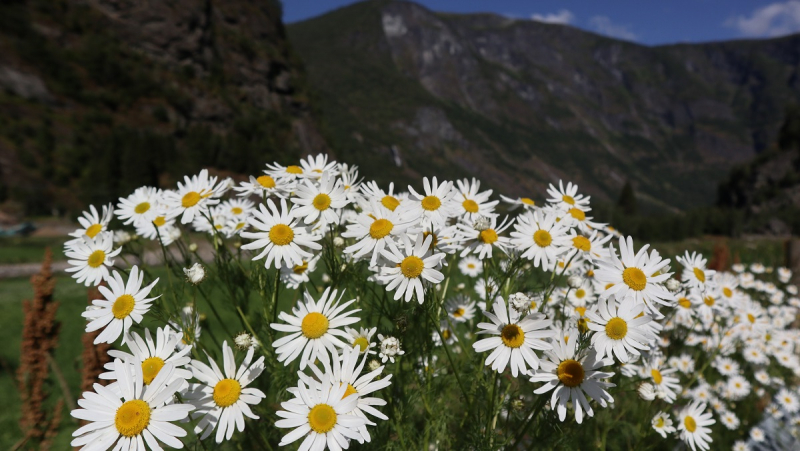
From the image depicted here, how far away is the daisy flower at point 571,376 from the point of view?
1.55m

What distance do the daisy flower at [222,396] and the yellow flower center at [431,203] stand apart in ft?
3.59

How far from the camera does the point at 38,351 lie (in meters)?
3.13

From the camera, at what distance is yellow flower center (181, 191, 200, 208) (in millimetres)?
2174

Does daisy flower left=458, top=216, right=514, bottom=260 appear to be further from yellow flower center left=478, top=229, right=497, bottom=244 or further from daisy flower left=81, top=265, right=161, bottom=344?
daisy flower left=81, top=265, right=161, bottom=344

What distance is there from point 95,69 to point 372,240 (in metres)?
54.3

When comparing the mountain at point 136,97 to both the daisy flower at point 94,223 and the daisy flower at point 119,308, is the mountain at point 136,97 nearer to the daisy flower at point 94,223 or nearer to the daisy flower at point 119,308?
the daisy flower at point 94,223

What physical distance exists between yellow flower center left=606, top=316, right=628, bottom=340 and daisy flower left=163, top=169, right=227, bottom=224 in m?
2.02

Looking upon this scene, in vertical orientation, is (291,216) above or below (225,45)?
below

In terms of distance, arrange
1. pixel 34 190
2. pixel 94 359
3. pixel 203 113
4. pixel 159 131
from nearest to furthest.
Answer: pixel 94 359 → pixel 34 190 → pixel 159 131 → pixel 203 113

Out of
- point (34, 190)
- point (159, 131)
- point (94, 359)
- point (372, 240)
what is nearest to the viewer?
point (372, 240)

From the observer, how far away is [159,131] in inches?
1625

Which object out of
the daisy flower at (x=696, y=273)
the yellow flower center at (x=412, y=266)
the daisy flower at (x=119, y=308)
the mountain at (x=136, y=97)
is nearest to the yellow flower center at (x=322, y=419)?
the yellow flower center at (x=412, y=266)

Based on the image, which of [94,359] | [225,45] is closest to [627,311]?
[94,359]

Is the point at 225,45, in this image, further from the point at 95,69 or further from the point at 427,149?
the point at 427,149
